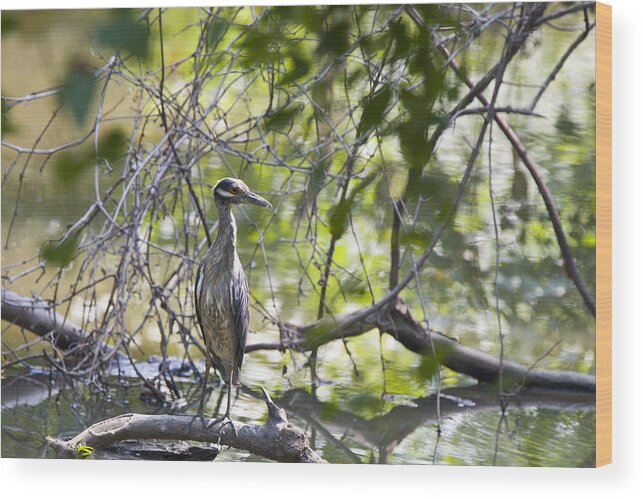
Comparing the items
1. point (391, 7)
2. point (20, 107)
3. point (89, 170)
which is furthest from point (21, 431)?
point (391, 7)

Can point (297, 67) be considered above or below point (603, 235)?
above

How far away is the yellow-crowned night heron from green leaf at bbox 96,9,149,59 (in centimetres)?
55

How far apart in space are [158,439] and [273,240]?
78 cm

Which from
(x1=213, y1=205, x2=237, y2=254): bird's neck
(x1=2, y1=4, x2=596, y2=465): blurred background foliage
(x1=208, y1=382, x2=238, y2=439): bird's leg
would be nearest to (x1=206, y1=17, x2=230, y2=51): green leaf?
(x1=2, y1=4, x2=596, y2=465): blurred background foliage

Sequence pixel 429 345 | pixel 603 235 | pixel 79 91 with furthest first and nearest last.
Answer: pixel 79 91
pixel 429 345
pixel 603 235

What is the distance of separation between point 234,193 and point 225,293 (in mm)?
337

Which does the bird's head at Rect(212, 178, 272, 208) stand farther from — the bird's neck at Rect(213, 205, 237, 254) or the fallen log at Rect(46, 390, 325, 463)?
the fallen log at Rect(46, 390, 325, 463)

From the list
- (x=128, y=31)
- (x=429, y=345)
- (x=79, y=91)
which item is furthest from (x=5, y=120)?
(x=429, y=345)

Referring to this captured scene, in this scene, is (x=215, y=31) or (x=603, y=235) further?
(x=215, y=31)

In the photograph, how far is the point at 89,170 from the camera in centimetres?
304

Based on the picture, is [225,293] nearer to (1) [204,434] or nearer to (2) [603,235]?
(1) [204,434]

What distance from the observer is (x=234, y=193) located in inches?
115

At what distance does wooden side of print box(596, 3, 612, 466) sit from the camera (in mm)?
2797

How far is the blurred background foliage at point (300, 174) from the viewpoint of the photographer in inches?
112
